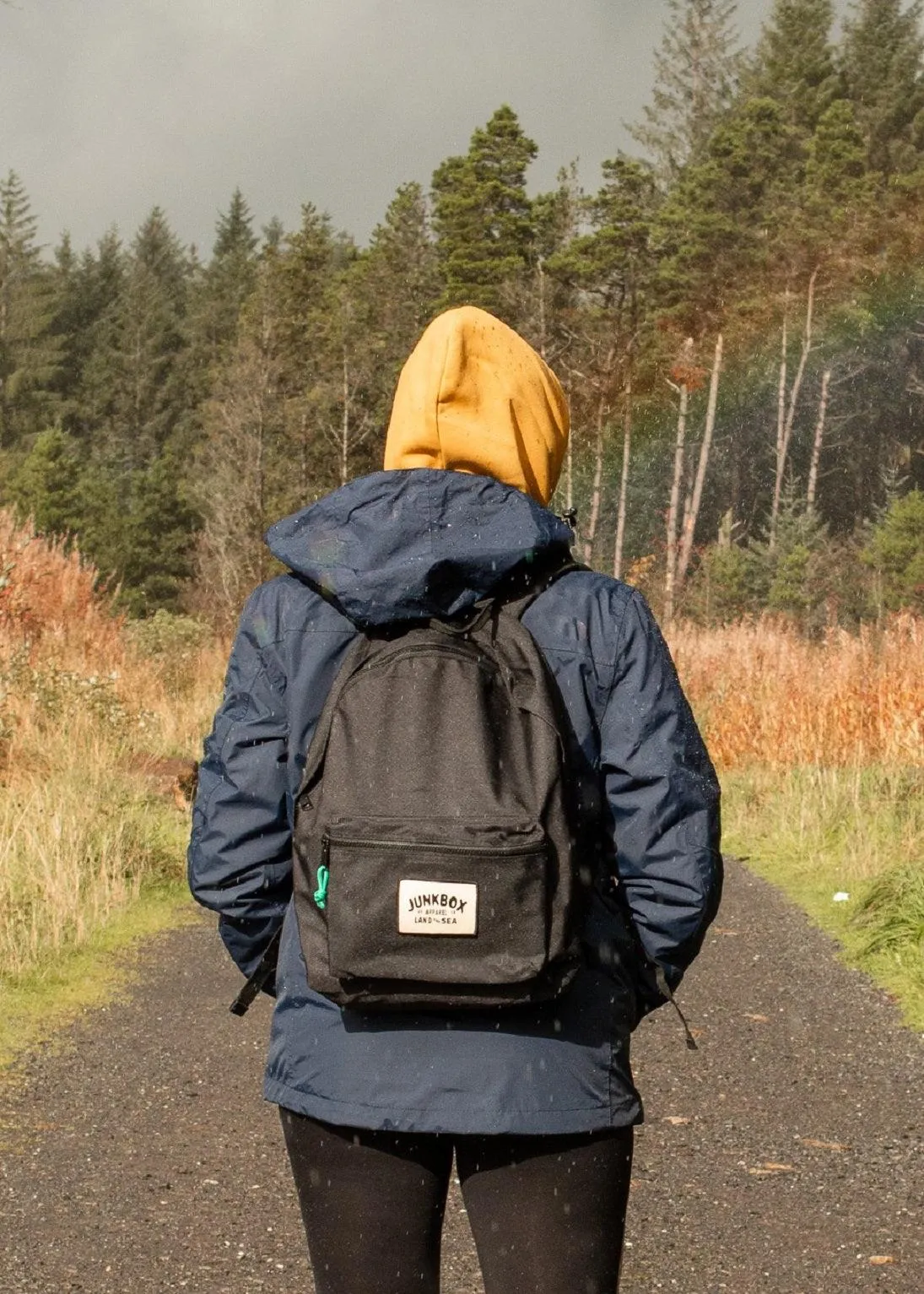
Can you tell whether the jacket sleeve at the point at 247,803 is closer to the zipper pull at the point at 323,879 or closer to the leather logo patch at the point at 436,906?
the zipper pull at the point at 323,879

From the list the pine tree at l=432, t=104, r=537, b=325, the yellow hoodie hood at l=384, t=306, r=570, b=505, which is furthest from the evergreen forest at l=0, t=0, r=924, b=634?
the yellow hoodie hood at l=384, t=306, r=570, b=505

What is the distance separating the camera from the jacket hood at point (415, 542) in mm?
1968

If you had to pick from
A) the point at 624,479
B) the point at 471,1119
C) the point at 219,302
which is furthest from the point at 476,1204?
the point at 219,302

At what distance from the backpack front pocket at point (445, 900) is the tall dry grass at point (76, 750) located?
4848 mm

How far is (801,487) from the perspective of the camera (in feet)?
169

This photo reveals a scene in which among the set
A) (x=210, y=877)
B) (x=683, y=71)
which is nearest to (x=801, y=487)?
(x=683, y=71)

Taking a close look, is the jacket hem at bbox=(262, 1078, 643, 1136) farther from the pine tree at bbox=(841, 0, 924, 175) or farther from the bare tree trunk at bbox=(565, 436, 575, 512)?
the pine tree at bbox=(841, 0, 924, 175)

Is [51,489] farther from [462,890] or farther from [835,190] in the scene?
[462,890]

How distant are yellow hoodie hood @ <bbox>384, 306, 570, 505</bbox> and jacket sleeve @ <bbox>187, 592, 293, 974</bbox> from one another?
0.32 m

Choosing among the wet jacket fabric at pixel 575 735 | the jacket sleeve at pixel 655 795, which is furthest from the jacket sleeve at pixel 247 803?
the jacket sleeve at pixel 655 795

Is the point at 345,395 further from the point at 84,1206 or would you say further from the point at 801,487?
the point at 84,1206

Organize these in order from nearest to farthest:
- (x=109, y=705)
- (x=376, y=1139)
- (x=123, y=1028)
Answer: (x=376, y=1139) < (x=123, y=1028) < (x=109, y=705)

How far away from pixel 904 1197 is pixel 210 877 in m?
2.63

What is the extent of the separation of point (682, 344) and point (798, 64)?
39.5 feet
